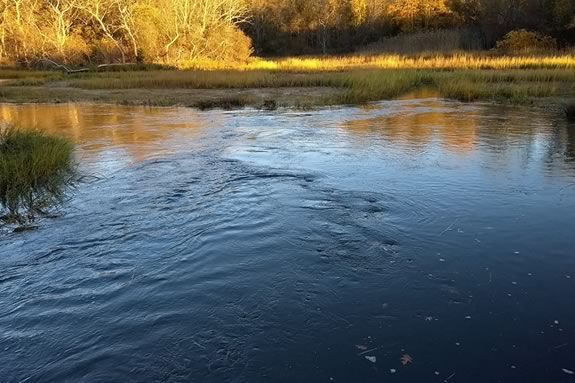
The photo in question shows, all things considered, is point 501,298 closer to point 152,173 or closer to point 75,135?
point 152,173

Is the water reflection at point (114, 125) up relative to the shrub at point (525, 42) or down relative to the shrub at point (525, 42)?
down

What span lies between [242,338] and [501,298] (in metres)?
2.51

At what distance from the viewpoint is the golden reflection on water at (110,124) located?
13.3 metres

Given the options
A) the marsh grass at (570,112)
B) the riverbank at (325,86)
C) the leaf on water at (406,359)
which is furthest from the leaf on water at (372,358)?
the riverbank at (325,86)

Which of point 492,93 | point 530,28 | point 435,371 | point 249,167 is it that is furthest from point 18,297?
point 530,28

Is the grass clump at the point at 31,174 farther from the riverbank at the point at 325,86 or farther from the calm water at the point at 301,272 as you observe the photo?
the riverbank at the point at 325,86

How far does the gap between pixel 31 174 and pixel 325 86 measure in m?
17.6

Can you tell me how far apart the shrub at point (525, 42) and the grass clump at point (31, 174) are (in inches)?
1402

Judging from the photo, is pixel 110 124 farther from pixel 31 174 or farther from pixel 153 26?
pixel 153 26

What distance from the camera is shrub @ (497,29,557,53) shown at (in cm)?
3928

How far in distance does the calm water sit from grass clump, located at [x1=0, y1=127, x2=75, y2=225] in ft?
1.49

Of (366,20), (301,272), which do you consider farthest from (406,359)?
(366,20)

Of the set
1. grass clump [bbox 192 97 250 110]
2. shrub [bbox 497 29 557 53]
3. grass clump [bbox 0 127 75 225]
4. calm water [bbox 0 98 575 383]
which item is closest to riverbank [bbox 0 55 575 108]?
grass clump [bbox 192 97 250 110]

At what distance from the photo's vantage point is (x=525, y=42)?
3972 cm
